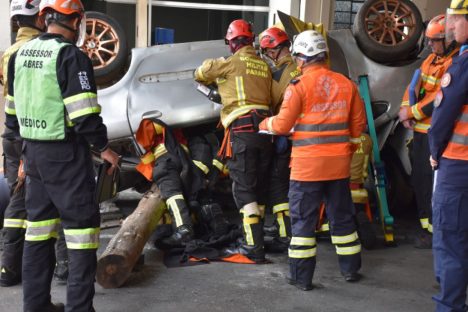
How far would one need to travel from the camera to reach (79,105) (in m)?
3.27

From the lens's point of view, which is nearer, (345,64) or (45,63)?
(45,63)

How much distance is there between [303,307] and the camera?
4105mm

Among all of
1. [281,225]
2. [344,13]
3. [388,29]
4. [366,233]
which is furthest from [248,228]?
[344,13]

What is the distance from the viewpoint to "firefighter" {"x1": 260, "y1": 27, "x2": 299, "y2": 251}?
5.43 meters

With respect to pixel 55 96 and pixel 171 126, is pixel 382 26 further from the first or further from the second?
pixel 55 96

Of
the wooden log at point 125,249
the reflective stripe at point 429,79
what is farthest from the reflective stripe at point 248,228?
the reflective stripe at point 429,79

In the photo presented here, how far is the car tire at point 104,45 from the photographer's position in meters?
6.15

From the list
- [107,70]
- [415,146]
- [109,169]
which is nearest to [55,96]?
[109,169]

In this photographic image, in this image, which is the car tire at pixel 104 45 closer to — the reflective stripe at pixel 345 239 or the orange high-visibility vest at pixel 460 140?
the reflective stripe at pixel 345 239

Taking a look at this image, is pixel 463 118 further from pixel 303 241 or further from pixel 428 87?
pixel 428 87

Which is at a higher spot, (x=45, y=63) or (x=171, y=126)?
(x=45, y=63)

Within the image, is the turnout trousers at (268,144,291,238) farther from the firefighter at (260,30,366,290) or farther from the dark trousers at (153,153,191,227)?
the firefighter at (260,30,366,290)

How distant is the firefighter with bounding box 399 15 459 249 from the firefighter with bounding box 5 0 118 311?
3.01 meters

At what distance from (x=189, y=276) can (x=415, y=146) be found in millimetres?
2487
